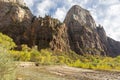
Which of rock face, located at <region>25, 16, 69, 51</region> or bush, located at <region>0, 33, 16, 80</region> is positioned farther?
rock face, located at <region>25, 16, 69, 51</region>

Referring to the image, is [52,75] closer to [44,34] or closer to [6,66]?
[6,66]

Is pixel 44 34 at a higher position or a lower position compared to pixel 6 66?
higher

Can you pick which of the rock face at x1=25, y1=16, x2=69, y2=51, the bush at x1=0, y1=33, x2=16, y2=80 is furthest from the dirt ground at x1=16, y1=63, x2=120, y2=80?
the rock face at x1=25, y1=16, x2=69, y2=51

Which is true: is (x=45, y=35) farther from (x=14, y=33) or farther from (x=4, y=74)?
(x=4, y=74)

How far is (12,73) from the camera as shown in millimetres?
15023

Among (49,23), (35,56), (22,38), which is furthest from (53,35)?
(35,56)

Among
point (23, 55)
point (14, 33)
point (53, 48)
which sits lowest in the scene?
point (23, 55)

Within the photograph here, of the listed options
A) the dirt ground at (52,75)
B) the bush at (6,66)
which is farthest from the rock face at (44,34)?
the bush at (6,66)

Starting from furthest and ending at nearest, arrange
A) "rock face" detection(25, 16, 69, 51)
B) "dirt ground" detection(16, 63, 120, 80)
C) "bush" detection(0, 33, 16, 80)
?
"rock face" detection(25, 16, 69, 51), "dirt ground" detection(16, 63, 120, 80), "bush" detection(0, 33, 16, 80)

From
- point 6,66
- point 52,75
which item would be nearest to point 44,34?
point 52,75

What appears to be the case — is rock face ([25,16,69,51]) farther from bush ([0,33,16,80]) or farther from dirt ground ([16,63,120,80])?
bush ([0,33,16,80])

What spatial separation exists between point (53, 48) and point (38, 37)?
13051 millimetres

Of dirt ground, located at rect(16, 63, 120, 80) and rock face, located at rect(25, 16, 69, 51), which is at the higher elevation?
rock face, located at rect(25, 16, 69, 51)

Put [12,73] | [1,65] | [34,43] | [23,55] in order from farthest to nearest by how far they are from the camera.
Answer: [34,43] < [23,55] < [12,73] < [1,65]
